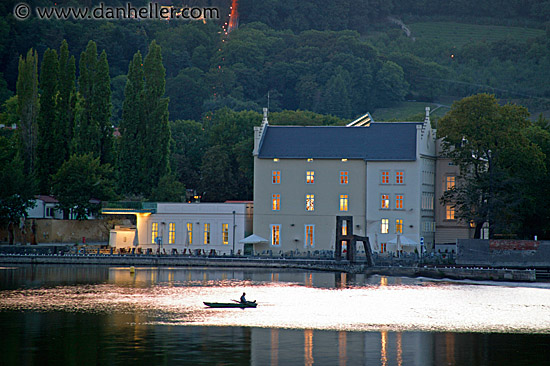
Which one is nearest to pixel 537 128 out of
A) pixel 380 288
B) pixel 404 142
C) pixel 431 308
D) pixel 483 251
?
pixel 404 142

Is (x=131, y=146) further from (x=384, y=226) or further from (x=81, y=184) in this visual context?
(x=384, y=226)

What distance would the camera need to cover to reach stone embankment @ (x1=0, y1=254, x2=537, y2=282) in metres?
75.3

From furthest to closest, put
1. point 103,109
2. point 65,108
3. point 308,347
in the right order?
point 103,109, point 65,108, point 308,347

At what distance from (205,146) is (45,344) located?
88330mm

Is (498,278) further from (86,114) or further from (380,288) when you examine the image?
(86,114)

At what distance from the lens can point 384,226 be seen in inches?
3487

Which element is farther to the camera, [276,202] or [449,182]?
[449,182]

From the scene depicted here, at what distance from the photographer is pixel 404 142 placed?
295ft

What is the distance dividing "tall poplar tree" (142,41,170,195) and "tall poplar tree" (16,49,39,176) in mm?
11409

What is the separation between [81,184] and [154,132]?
945 cm

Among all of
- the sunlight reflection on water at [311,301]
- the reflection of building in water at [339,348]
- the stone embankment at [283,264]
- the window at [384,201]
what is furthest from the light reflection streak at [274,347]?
the window at [384,201]

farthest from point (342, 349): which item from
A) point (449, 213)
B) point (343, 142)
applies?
point (449, 213)

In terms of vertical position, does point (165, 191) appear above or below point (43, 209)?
above

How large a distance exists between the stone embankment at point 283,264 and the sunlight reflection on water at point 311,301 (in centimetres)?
235
